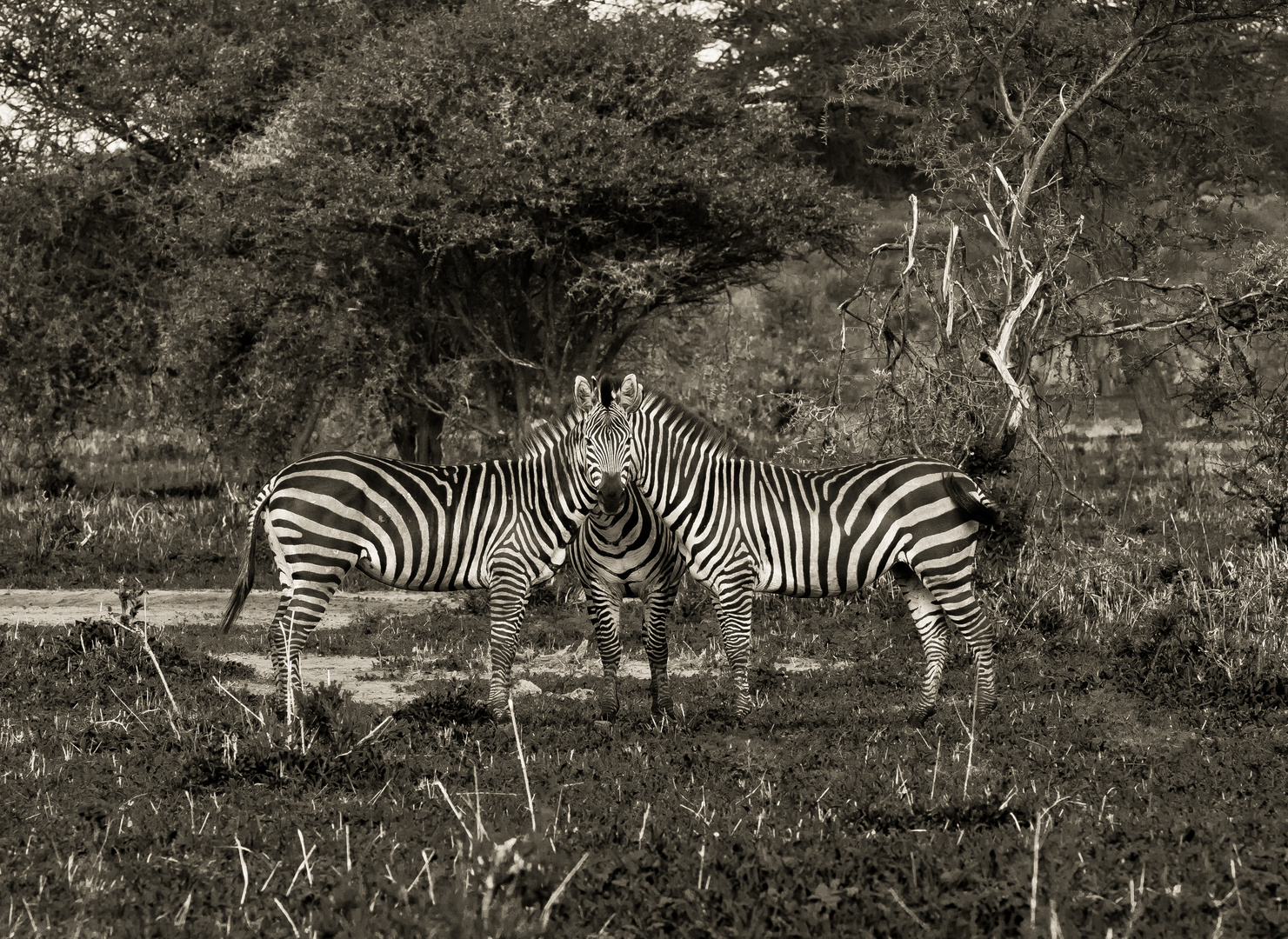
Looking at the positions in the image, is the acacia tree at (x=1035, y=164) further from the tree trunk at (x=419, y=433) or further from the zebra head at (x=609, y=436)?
the tree trunk at (x=419, y=433)

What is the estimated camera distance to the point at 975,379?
39.1 feet

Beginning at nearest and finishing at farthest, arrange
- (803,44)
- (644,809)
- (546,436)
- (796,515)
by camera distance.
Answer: (644,809)
(796,515)
(546,436)
(803,44)

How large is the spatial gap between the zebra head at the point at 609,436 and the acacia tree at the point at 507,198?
21.5 feet

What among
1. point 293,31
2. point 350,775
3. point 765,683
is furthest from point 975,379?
point 293,31

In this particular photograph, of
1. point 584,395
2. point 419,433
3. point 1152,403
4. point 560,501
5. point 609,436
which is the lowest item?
point 560,501

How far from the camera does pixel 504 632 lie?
8836 millimetres

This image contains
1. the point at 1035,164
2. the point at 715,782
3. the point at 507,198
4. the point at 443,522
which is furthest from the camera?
the point at 507,198

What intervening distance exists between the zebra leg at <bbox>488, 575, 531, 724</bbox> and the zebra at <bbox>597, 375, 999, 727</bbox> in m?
1.07

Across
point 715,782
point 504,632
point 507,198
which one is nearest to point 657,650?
point 504,632

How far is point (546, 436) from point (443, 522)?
904 millimetres

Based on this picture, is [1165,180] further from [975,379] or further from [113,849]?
[113,849]

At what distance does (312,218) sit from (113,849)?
11.0 m

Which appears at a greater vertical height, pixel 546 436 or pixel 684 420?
pixel 684 420

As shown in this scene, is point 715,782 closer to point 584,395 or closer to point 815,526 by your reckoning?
point 815,526
